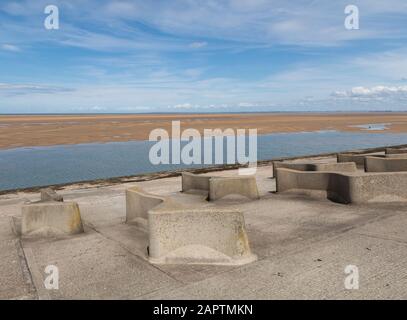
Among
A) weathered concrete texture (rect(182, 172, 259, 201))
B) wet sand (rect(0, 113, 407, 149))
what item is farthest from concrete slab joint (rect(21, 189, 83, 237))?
wet sand (rect(0, 113, 407, 149))

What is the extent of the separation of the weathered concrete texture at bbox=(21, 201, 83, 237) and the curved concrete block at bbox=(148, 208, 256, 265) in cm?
281

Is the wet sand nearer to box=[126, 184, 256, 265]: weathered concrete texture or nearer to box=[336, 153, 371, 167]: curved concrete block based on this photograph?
box=[336, 153, 371, 167]: curved concrete block

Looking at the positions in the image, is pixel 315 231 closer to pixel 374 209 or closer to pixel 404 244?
pixel 404 244

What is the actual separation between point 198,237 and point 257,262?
1.01 metres

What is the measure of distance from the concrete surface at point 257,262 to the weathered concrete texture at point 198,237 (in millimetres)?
209

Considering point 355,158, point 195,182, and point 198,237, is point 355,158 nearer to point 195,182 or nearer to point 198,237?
point 195,182

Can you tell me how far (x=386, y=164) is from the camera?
13523mm

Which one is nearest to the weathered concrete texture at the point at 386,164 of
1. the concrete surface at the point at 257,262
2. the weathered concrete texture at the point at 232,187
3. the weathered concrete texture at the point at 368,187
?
the weathered concrete texture at the point at 368,187

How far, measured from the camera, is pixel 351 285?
535cm

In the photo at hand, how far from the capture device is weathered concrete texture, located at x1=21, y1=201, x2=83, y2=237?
8555 mm

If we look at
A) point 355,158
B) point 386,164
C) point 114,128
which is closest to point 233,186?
point 386,164

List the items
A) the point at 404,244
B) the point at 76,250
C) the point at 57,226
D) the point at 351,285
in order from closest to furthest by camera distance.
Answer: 1. the point at 351,285
2. the point at 404,244
3. the point at 76,250
4. the point at 57,226

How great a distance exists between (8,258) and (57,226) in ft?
4.71
